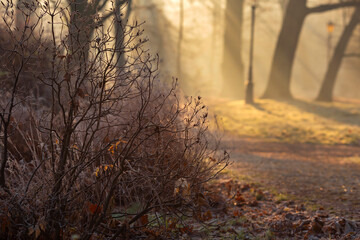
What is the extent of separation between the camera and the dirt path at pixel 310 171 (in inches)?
211

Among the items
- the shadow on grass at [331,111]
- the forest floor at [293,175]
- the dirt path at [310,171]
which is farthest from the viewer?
the shadow on grass at [331,111]

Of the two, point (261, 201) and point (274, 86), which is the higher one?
point (274, 86)

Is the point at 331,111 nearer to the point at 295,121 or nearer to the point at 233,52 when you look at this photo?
the point at 295,121

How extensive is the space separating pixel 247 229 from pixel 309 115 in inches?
454

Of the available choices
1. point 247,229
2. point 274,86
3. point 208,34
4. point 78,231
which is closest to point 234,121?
point 274,86

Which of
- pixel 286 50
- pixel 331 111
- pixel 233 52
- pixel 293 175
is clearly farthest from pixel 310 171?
pixel 233 52

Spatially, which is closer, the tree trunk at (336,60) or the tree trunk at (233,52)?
the tree trunk at (336,60)

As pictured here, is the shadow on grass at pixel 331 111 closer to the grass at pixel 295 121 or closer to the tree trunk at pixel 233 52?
the grass at pixel 295 121

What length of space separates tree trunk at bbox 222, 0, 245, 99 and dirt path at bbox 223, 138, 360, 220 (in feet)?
37.3

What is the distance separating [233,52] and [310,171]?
1557 cm

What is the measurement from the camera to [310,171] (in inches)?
292

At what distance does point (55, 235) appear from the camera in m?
3.22

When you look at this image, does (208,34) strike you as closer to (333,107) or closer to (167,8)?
(167,8)

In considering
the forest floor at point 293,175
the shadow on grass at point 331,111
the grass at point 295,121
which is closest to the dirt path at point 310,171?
the forest floor at point 293,175
